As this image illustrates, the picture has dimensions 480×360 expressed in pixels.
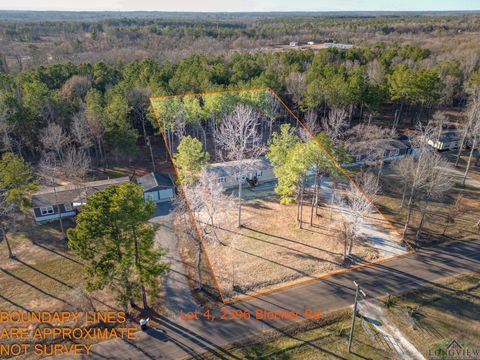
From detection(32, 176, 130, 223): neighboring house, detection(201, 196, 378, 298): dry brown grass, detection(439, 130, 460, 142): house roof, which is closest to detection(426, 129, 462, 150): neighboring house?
detection(439, 130, 460, 142): house roof

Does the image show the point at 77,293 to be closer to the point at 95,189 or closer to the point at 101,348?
the point at 101,348

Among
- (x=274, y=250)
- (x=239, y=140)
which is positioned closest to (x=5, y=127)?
(x=239, y=140)

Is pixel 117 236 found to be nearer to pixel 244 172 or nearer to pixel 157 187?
pixel 157 187

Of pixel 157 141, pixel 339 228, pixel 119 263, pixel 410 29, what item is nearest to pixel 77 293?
pixel 119 263

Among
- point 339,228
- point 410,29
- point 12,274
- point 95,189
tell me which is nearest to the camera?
point 12,274

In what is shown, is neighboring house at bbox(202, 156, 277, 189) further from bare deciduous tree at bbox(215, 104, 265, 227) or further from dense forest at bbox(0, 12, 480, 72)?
dense forest at bbox(0, 12, 480, 72)

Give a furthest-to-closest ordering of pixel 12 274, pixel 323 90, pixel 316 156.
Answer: pixel 323 90, pixel 316 156, pixel 12 274

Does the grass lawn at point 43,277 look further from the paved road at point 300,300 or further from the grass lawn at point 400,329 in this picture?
the grass lawn at point 400,329
